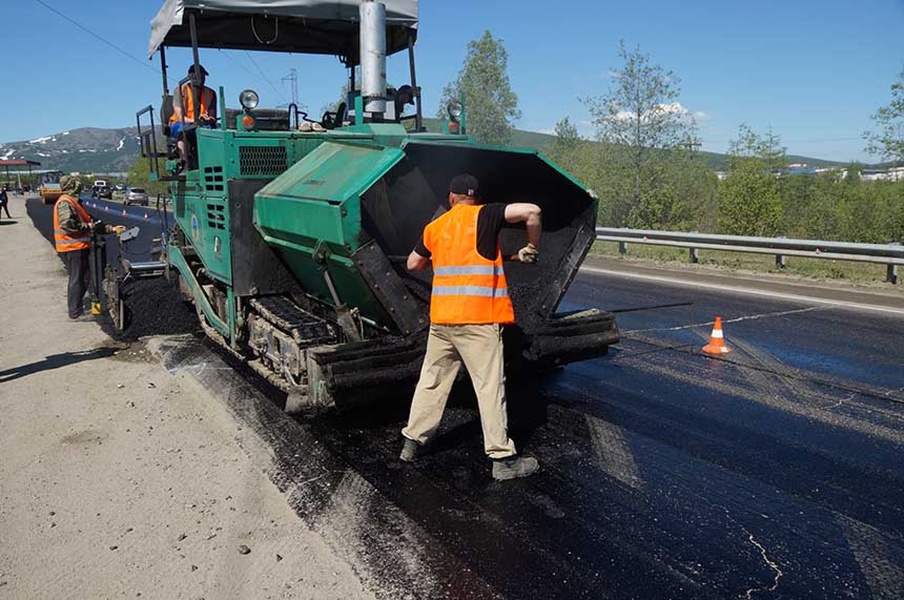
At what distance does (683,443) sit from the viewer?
4562 mm

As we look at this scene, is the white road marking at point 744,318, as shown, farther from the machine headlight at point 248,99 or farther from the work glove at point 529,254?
the machine headlight at point 248,99

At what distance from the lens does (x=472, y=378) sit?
163 inches

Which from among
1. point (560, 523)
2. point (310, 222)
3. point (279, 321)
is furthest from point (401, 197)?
point (560, 523)

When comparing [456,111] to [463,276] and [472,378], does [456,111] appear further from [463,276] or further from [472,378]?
[472,378]

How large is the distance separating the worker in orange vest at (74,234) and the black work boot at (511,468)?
6376 millimetres

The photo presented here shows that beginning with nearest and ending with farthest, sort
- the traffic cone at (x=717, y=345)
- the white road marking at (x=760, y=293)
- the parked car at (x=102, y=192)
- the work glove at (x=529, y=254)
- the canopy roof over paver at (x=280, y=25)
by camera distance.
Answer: the work glove at (x=529, y=254), the canopy roof over paver at (x=280, y=25), the traffic cone at (x=717, y=345), the white road marking at (x=760, y=293), the parked car at (x=102, y=192)

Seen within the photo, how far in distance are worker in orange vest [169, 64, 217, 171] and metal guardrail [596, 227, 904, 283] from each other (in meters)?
9.26

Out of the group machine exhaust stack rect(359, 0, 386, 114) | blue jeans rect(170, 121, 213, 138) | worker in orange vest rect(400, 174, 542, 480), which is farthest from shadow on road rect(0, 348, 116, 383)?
worker in orange vest rect(400, 174, 542, 480)

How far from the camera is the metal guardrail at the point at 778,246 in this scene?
1078 centimetres

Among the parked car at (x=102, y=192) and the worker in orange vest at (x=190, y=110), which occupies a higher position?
the parked car at (x=102, y=192)

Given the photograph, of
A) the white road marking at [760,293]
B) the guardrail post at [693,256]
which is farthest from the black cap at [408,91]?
the guardrail post at [693,256]

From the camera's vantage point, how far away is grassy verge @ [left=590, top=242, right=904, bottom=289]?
38.5 feet

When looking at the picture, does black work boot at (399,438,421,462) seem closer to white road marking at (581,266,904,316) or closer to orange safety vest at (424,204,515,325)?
orange safety vest at (424,204,515,325)

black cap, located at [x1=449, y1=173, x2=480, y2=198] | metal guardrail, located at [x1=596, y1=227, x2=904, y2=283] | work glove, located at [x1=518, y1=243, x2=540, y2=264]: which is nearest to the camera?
work glove, located at [x1=518, y1=243, x2=540, y2=264]
